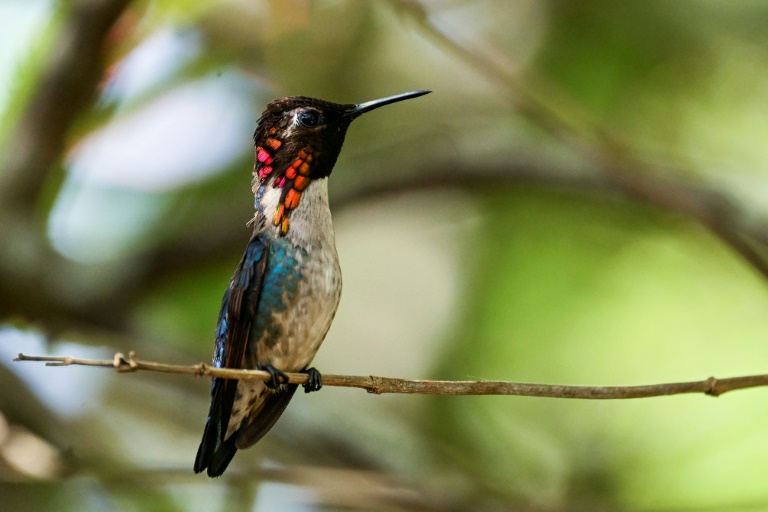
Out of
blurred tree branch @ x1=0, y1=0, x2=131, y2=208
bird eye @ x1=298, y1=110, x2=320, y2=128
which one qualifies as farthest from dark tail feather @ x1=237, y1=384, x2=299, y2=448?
blurred tree branch @ x1=0, y1=0, x2=131, y2=208

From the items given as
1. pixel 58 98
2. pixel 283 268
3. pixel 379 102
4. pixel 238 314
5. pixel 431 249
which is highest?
pixel 431 249

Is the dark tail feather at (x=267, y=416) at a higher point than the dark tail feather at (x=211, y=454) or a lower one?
higher

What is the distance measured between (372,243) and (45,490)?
2.06 metres

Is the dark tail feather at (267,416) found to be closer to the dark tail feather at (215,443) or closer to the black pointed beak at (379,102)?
the dark tail feather at (215,443)

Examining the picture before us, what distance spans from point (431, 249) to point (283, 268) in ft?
11.1

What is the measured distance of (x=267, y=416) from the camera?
174 centimetres

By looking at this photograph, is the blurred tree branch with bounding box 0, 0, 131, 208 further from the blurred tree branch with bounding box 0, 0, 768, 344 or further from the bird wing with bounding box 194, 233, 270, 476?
the bird wing with bounding box 194, 233, 270, 476

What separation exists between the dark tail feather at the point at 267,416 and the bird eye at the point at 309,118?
50 centimetres

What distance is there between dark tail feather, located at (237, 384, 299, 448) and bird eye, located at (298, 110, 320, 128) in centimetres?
50

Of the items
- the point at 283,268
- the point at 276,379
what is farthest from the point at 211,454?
the point at 283,268

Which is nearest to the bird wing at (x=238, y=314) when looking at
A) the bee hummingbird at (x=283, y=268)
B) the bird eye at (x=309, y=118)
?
the bee hummingbird at (x=283, y=268)

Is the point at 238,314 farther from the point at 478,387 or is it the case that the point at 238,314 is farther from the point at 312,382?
the point at 478,387

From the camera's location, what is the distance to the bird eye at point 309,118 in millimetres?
1744

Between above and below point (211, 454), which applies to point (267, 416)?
above
